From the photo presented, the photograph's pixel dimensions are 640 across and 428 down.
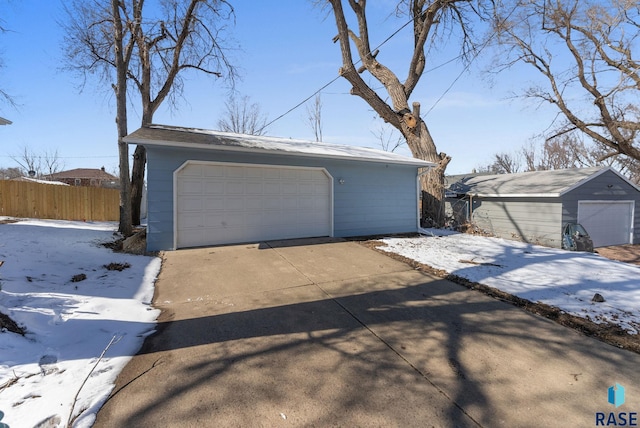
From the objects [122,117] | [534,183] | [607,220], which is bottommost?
[607,220]

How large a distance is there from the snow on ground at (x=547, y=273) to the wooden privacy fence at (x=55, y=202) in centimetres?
1436

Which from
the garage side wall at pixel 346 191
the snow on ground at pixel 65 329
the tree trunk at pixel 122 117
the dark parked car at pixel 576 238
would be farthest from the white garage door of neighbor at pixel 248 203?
the dark parked car at pixel 576 238

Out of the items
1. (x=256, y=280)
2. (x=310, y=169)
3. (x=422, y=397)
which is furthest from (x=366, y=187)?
(x=422, y=397)

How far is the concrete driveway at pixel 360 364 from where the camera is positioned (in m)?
2.04

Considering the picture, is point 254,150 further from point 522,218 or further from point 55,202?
point 522,218

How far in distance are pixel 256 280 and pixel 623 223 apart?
17.6m

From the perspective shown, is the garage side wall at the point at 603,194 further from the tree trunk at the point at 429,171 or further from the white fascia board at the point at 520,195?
the tree trunk at the point at 429,171

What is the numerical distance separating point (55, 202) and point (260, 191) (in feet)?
37.7

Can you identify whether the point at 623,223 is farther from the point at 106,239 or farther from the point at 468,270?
the point at 106,239

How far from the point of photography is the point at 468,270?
5.54m

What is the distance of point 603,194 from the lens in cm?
1298

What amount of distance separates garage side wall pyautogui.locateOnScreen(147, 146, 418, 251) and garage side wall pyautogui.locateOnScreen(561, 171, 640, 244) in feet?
22.2

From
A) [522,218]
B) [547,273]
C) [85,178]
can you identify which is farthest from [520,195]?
[85,178]

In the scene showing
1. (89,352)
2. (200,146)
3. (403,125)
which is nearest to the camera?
(89,352)
